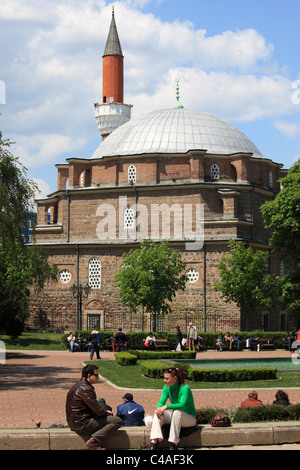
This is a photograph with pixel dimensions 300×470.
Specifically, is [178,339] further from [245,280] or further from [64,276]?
[64,276]

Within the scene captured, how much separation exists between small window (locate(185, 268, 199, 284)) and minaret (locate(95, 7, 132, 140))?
19.3 metres

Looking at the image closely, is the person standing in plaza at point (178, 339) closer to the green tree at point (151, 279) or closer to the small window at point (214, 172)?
the green tree at point (151, 279)

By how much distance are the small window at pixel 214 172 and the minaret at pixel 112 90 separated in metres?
14.4

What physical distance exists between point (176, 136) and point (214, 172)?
3918 mm

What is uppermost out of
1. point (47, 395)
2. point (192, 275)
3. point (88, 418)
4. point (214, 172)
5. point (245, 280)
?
point (214, 172)

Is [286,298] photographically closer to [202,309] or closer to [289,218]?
[289,218]

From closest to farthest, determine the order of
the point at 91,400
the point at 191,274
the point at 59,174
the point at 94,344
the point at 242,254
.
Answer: the point at 91,400 → the point at 94,344 → the point at 242,254 → the point at 191,274 → the point at 59,174

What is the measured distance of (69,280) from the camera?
4050 cm

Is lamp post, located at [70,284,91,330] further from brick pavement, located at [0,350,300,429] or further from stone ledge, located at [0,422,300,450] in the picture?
stone ledge, located at [0,422,300,450]

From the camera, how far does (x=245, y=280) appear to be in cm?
3403

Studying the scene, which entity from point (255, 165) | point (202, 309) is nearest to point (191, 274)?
point (202, 309)

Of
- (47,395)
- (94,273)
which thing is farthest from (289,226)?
(47,395)

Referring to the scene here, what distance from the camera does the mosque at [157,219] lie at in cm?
3759

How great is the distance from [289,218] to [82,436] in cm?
2392
